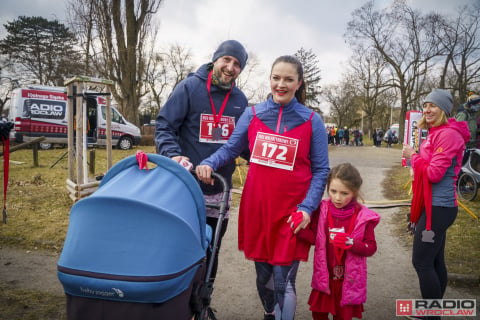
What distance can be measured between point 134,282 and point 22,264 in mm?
3584

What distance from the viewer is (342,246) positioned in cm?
236

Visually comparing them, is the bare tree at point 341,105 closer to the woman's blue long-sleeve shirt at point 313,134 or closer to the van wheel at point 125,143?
the van wheel at point 125,143

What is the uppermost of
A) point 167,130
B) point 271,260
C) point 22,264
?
point 167,130

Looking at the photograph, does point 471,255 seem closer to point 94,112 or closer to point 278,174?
point 278,174

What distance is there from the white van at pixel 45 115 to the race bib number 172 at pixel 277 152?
48.7ft

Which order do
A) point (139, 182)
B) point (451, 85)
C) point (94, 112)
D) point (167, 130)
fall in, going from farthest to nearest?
1. point (451, 85)
2. point (94, 112)
3. point (167, 130)
4. point (139, 182)

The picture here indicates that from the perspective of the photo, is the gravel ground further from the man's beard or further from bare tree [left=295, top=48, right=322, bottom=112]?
bare tree [left=295, top=48, right=322, bottom=112]

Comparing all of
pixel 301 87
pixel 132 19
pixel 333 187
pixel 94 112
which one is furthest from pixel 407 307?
pixel 132 19

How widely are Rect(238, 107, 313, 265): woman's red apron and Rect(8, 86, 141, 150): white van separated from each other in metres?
14.8

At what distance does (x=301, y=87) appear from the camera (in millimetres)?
2559

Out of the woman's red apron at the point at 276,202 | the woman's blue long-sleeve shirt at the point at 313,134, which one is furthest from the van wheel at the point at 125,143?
the woman's red apron at the point at 276,202

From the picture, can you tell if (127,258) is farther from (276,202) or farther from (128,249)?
(276,202)

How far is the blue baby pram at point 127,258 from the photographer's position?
58.3 inches

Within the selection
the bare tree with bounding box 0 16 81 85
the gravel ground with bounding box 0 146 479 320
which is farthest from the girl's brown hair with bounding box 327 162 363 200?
the bare tree with bounding box 0 16 81 85
